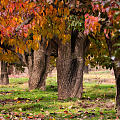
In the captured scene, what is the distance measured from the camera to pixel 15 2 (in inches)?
315

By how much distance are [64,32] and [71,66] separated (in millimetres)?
1612

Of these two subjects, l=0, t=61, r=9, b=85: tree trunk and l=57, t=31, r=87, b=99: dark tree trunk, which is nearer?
l=57, t=31, r=87, b=99: dark tree trunk

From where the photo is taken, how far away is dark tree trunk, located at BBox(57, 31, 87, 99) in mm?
11039

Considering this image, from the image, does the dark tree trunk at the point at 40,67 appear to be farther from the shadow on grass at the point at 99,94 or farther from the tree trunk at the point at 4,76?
the tree trunk at the point at 4,76

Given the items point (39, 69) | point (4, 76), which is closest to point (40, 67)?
point (39, 69)

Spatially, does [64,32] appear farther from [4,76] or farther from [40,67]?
[4,76]

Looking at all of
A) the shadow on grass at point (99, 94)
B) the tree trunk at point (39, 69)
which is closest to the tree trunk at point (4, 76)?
the tree trunk at point (39, 69)

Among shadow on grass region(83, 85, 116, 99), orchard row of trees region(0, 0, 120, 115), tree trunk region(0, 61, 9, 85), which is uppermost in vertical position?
orchard row of trees region(0, 0, 120, 115)

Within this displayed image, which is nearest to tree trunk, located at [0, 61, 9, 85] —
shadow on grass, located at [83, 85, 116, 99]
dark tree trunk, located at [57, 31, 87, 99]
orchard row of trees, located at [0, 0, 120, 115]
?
orchard row of trees, located at [0, 0, 120, 115]

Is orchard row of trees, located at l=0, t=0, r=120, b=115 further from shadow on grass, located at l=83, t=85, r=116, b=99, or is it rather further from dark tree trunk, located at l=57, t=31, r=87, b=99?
shadow on grass, located at l=83, t=85, r=116, b=99

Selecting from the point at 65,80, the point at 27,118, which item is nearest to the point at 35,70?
the point at 65,80

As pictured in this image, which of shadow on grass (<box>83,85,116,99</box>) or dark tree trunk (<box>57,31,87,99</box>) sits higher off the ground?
dark tree trunk (<box>57,31,87,99</box>)

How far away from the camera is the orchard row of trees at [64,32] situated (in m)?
5.44

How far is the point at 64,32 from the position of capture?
10.7 metres
